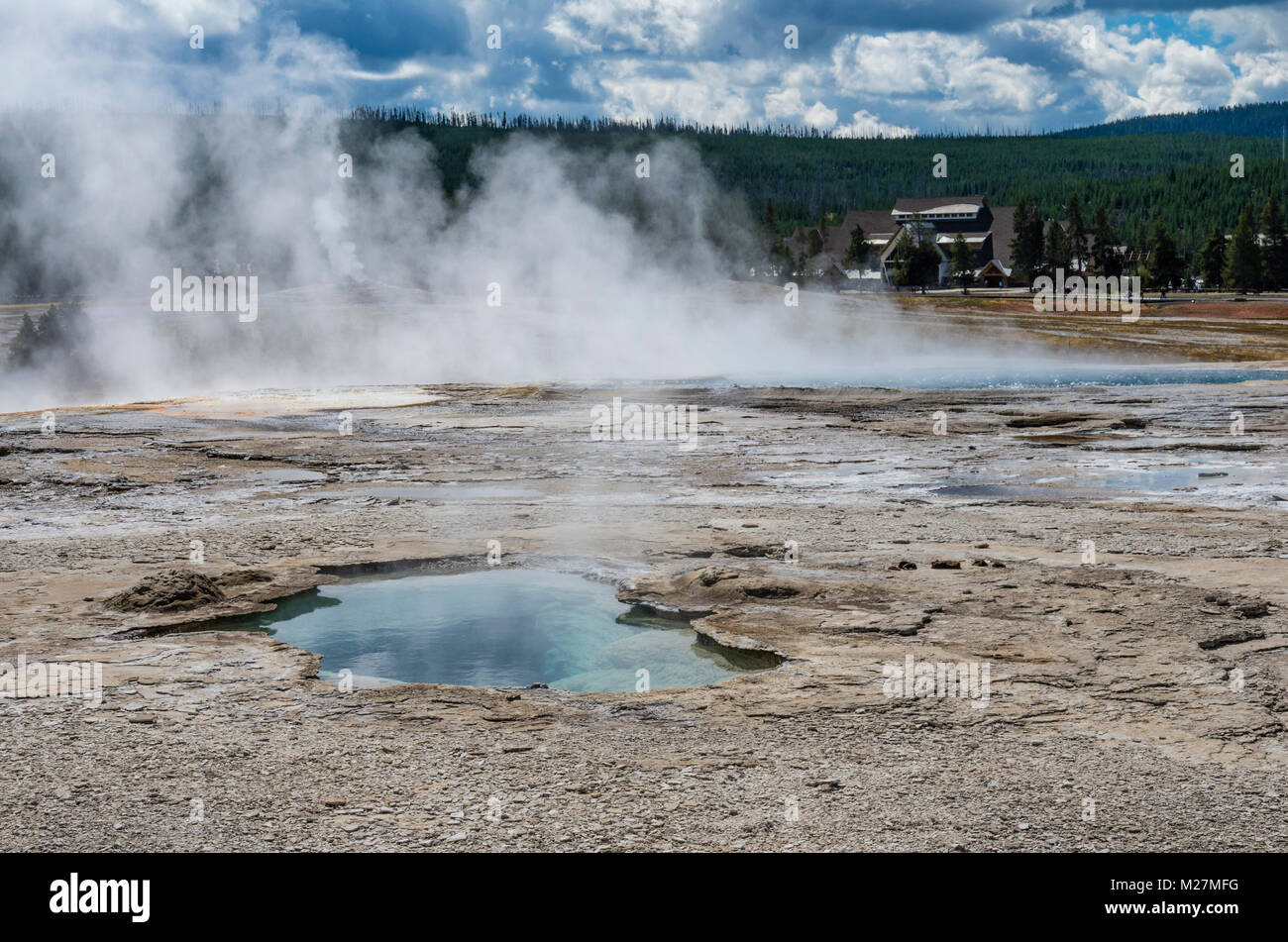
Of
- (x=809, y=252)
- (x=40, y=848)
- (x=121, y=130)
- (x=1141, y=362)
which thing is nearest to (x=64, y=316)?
(x=121, y=130)

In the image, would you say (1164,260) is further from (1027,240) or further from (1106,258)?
(1027,240)

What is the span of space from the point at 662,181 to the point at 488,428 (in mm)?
60183

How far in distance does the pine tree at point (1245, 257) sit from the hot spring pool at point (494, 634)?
58754mm

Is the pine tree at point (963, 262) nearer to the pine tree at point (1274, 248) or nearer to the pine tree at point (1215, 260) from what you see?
the pine tree at point (1215, 260)

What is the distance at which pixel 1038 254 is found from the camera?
218ft

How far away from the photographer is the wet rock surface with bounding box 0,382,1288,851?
183 inches

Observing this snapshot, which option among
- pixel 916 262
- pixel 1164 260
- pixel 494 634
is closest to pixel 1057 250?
pixel 1164 260

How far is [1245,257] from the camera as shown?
194 feet

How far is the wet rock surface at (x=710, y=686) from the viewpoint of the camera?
465 centimetres

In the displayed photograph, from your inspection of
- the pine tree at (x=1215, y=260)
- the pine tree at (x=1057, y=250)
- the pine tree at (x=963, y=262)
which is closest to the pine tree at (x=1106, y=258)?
the pine tree at (x=1057, y=250)

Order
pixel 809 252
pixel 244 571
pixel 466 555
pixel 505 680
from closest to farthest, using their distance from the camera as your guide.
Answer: pixel 505 680
pixel 244 571
pixel 466 555
pixel 809 252

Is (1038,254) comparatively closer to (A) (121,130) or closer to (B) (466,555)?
(A) (121,130)

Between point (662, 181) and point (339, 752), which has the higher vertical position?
point (662, 181)

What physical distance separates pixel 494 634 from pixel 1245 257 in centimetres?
6100
